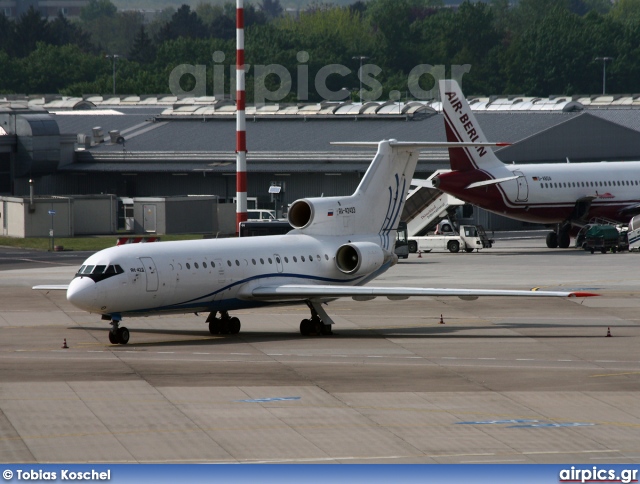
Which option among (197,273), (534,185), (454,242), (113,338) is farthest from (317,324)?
(454,242)

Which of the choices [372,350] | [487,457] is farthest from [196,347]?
[487,457]

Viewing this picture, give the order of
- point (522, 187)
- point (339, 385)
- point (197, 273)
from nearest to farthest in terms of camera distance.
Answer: point (339, 385), point (197, 273), point (522, 187)

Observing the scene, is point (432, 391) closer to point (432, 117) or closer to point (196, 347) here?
point (196, 347)

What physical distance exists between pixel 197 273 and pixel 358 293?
5.05 meters

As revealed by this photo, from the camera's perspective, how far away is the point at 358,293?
133 ft

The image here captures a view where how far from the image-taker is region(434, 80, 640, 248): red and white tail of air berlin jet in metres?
73.4

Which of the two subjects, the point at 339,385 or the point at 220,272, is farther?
the point at 220,272

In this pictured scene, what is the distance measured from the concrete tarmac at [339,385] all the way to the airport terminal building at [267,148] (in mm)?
45985

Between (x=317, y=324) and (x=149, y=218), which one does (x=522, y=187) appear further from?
(x=317, y=324)

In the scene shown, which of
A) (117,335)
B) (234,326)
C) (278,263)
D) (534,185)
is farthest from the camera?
(534,185)

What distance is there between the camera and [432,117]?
346 ft

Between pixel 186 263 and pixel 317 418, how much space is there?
510 inches

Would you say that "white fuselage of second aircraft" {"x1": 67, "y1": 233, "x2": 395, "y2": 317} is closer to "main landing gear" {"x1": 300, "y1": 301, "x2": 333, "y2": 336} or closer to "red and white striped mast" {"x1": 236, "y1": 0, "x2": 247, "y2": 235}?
"main landing gear" {"x1": 300, "y1": 301, "x2": 333, "y2": 336}

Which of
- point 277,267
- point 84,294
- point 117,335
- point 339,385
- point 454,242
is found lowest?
point 339,385
